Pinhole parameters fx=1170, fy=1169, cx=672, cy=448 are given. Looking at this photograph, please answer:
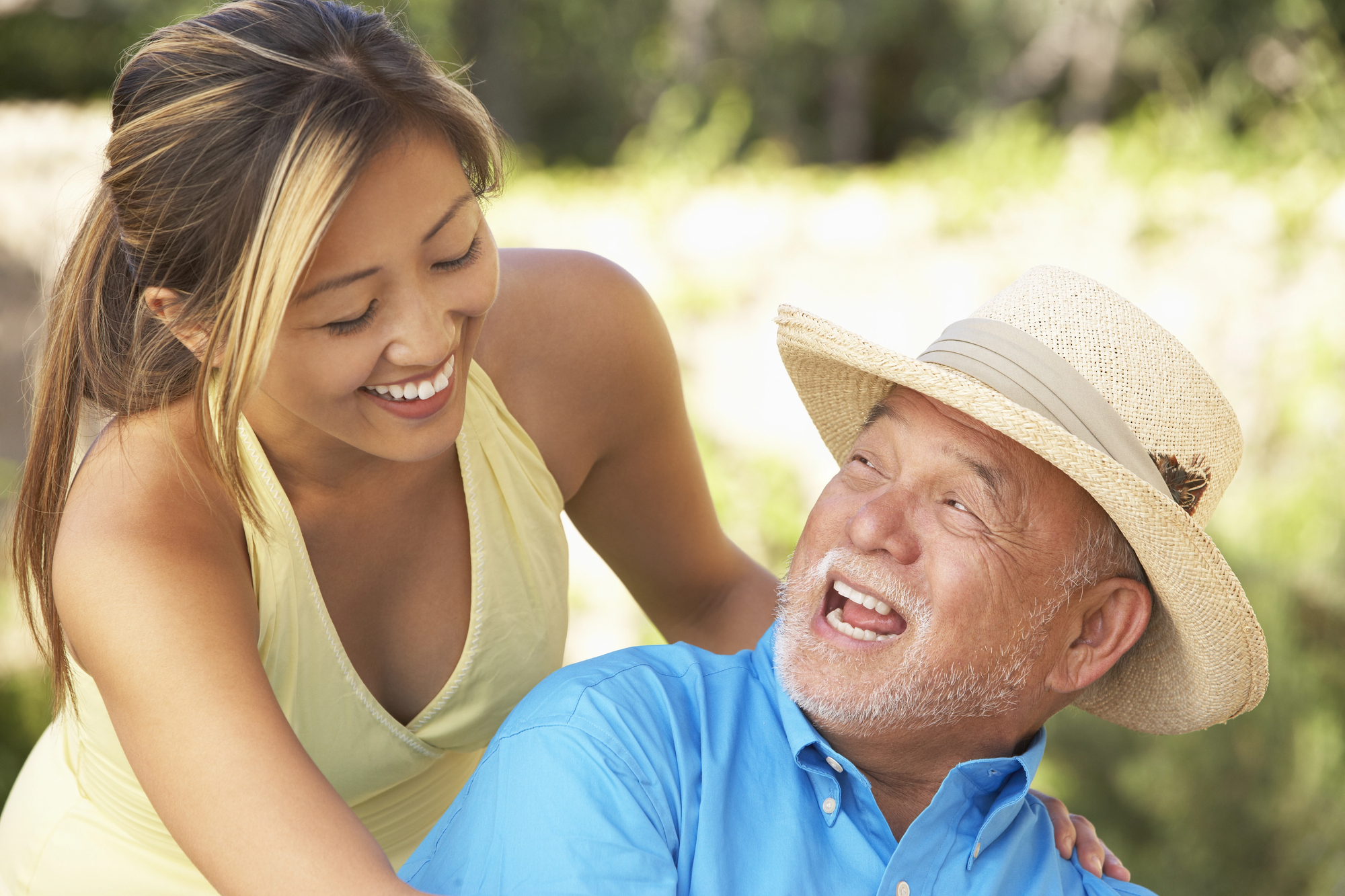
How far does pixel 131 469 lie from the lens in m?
1.66

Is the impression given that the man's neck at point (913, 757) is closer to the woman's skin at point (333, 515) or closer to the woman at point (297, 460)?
the woman's skin at point (333, 515)

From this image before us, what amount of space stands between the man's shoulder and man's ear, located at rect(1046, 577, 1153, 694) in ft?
1.74

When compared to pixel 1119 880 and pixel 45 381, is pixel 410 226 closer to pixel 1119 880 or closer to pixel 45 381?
pixel 45 381

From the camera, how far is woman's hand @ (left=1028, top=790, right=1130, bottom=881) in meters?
1.99

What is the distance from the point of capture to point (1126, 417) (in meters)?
1.85

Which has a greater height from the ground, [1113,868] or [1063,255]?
[1063,255]

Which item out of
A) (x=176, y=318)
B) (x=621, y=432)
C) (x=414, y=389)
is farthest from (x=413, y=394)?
(x=621, y=432)

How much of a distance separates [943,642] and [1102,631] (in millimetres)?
340

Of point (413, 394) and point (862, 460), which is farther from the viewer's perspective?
point (862, 460)

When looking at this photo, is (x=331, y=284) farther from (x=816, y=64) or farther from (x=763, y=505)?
(x=816, y=64)

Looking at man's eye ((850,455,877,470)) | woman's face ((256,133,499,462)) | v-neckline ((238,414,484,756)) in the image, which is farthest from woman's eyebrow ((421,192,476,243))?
man's eye ((850,455,877,470))

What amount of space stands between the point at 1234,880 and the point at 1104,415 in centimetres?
205

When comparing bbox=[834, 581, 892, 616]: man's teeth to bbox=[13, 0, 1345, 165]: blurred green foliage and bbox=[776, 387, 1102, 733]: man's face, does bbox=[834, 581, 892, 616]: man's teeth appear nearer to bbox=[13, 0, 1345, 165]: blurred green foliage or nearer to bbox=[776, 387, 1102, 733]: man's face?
bbox=[776, 387, 1102, 733]: man's face

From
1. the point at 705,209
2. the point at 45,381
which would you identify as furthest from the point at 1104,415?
the point at 705,209
